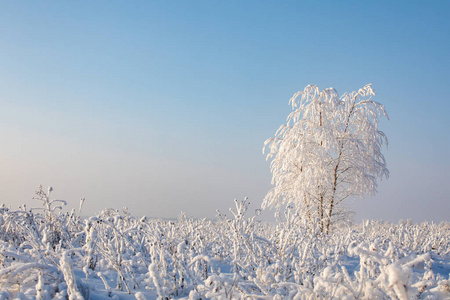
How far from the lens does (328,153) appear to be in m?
12.6

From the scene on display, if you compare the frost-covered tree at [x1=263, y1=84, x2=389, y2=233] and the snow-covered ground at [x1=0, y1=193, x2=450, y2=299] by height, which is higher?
the frost-covered tree at [x1=263, y1=84, x2=389, y2=233]

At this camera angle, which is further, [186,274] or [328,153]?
[328,153]

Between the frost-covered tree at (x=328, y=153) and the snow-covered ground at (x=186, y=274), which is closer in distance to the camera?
the snow-covered ground at (x=186, y=274)

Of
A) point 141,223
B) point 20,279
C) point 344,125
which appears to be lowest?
point 20,279

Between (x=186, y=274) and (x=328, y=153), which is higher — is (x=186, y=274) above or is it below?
below

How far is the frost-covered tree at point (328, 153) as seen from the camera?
12148 mm

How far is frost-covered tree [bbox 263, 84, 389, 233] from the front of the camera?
1215cm

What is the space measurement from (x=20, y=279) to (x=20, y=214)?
3.03 meters

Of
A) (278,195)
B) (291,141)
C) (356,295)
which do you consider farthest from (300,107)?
(356,295)

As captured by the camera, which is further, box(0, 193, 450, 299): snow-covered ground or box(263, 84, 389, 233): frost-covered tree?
box(263, 84, 389, 233): frost-covered tree

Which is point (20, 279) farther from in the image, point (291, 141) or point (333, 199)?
point (333, 199)

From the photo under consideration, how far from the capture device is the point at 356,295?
6.06 ft

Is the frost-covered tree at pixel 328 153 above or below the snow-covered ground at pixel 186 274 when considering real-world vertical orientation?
above

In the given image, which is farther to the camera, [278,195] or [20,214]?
[278,195]
